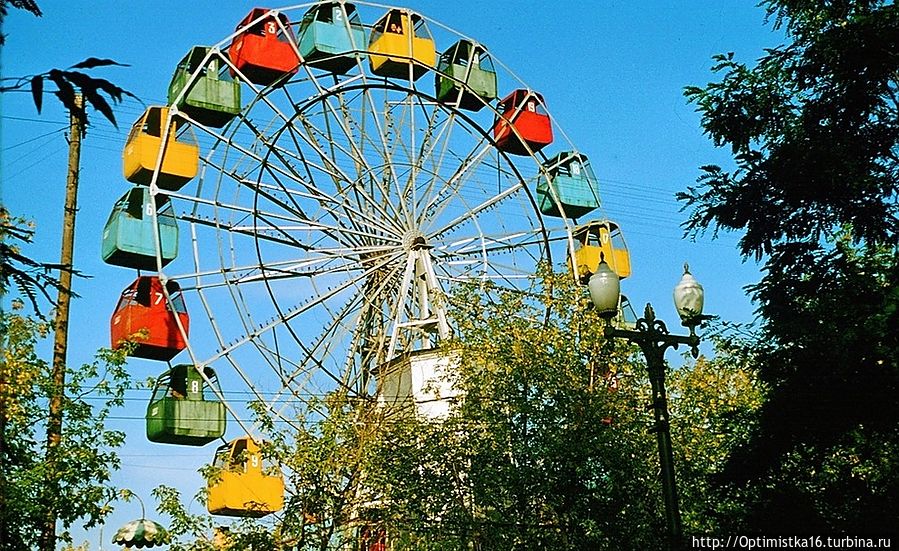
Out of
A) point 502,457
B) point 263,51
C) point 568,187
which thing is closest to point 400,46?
point 263,51

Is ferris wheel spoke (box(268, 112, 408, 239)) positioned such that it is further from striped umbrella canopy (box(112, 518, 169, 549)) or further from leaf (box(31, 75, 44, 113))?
leaf (box(31, 75, 44, 113))

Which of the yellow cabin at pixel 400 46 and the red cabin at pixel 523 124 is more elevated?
the yellow cabin at pixel 400 46

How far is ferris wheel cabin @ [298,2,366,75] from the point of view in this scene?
2442 cm

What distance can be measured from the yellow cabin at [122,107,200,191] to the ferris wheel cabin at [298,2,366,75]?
3.31m

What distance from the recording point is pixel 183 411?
20.9 m

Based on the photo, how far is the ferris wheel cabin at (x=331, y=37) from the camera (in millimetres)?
24422

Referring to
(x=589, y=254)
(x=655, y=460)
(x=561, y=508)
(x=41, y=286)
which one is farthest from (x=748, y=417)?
(x=41, y=286)

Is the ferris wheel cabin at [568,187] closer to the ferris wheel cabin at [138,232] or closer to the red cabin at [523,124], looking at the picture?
the red cabin at [523,124]

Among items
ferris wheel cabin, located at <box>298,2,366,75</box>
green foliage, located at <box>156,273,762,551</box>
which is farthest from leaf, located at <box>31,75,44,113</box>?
ferris wheel cabin, located at <box>298,2,366,75</box>

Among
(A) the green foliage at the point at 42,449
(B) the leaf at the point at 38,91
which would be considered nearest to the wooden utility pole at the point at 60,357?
(A) the green foliage at the point at 42,449

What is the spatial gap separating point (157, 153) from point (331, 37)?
4.83m

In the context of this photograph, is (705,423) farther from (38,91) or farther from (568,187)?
(38,91)

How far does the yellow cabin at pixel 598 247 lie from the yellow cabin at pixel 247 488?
9.85m

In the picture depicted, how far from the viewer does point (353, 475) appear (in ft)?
55.7
